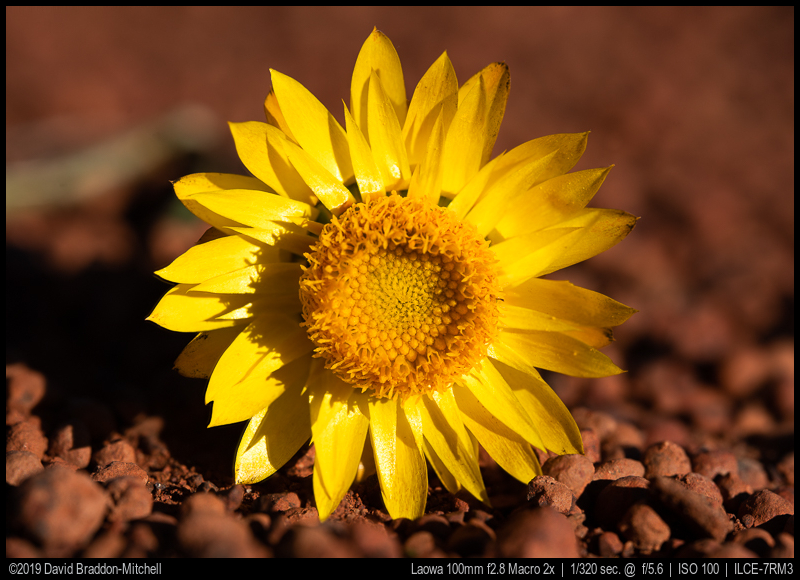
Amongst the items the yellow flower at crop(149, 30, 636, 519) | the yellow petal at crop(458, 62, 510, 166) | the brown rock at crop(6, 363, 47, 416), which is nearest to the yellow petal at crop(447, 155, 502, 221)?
the yellow flower at crop(149, 30, 636, 519)

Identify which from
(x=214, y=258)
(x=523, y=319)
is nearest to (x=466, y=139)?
(x=523, y=319)

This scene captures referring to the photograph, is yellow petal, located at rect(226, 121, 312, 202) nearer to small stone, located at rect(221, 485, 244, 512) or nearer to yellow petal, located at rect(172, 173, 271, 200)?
yellow petal, located at rect(172, 173, 271, 200)

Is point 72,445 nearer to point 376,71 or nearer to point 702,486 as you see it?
point 376,71

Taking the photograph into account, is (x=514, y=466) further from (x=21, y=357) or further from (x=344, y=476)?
(x=21, y=357)

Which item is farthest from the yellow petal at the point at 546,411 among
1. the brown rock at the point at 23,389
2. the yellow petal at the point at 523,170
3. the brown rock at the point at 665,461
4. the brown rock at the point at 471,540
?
the brown rock at the point at 23,389

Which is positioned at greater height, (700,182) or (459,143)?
(459,143)
